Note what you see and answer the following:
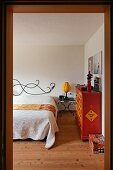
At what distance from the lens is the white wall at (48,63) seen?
6891 mm

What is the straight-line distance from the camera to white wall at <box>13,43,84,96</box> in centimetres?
689

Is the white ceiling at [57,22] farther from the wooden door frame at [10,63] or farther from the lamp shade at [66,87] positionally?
the lamp shade at [66,87]

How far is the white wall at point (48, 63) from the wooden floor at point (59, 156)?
2846 millimetres

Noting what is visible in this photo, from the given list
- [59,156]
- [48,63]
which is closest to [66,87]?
[48,63]

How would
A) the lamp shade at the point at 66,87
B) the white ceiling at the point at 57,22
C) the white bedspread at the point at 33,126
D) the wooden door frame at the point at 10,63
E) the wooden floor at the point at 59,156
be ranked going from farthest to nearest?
the lamp shade at the point at 66,87
the white bedspread at the point at 33,126
the white ceiling at the point at 57,22
the wooden floor at the point at 59,156
the wooden door frame at the point at 10,63

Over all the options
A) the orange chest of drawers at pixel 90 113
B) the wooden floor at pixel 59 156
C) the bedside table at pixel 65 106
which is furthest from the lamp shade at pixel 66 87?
the orange chest of drawers at pixel 90 113

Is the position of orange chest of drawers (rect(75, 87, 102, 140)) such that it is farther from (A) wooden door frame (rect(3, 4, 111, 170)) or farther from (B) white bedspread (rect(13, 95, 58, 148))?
(A) wooden door frame (rect(3, 4, 111, 170))

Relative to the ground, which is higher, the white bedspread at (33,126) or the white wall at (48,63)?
the white wall at (48,63)

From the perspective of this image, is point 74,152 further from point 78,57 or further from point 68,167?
point 78,57

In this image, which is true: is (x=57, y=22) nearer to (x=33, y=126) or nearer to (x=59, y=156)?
(x=33, y=126)

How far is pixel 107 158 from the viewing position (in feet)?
5.51

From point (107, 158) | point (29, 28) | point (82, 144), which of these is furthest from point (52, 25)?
point (107, 158)

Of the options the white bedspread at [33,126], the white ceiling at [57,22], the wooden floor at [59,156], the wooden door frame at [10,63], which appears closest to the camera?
the wooden door frame at [10,63]
